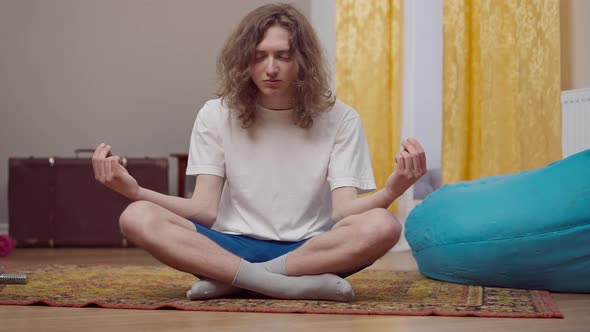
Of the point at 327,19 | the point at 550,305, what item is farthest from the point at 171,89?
the point at 550,305

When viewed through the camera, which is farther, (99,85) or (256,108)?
(99,85)

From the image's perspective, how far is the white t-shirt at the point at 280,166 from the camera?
2.06 metres

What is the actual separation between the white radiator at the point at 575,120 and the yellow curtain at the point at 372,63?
37.0 inches

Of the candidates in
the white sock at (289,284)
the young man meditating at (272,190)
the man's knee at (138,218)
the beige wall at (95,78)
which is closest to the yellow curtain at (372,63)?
the beige wall at (95,78)

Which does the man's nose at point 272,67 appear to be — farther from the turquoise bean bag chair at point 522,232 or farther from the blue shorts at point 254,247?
the turquoise bean bag chair at point 522,232

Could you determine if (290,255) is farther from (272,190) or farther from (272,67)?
(272,67)

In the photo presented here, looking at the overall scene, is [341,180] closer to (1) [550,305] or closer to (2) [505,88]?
(1) [550,305]

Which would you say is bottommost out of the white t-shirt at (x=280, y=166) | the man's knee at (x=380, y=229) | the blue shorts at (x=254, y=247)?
the blue shorts at (x=254, y=247)

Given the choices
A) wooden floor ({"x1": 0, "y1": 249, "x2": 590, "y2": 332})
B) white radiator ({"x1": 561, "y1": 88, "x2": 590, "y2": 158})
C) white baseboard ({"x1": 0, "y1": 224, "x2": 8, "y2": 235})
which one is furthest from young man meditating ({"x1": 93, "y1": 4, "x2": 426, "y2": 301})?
white baseboard ({"x1": 0, "y1": 224, "x2": 8, "y2": 235})

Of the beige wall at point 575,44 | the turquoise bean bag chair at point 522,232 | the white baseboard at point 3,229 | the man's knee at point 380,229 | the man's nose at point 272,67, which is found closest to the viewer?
the man's knee at point 380,229

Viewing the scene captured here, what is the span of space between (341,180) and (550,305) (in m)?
0.57

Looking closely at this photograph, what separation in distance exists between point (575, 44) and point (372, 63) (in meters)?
0.97

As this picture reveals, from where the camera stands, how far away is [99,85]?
4.98m

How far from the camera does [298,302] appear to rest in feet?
6.31
